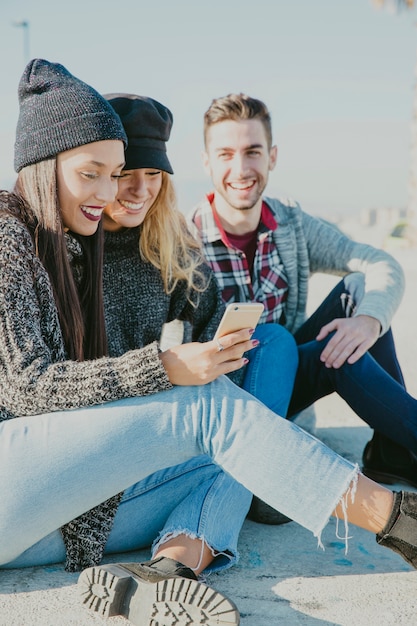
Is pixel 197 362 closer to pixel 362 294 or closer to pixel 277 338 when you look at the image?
pixel 277 338

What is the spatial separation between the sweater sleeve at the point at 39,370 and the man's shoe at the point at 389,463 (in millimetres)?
1545

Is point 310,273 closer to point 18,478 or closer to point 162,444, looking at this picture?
point 162,444

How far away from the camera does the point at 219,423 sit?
1984mm

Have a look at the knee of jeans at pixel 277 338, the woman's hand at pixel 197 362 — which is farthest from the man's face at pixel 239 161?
the woman's hand at pixel 197 362

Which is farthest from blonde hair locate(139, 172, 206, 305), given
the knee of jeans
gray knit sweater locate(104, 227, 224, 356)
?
the knee of jeans

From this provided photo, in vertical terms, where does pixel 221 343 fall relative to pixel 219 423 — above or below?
above

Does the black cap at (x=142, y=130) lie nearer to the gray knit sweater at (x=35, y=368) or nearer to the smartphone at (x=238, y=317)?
the gray knit sweater at (x=35, y=368)

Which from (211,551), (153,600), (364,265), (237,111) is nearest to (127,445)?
(153,600)

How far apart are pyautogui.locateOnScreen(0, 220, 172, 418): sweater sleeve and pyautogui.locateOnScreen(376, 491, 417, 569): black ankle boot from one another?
0.76 metres

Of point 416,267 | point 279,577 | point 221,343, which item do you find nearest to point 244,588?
point 279,577

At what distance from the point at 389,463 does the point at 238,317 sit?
58.3 inches

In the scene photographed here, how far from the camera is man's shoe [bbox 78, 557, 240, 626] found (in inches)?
71.1

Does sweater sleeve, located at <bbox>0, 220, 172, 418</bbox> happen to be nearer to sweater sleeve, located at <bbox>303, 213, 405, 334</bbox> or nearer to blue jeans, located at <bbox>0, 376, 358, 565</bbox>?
blue jeans, located at <bbox>0, 376, 358, 565</bbox>

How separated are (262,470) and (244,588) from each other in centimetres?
50
